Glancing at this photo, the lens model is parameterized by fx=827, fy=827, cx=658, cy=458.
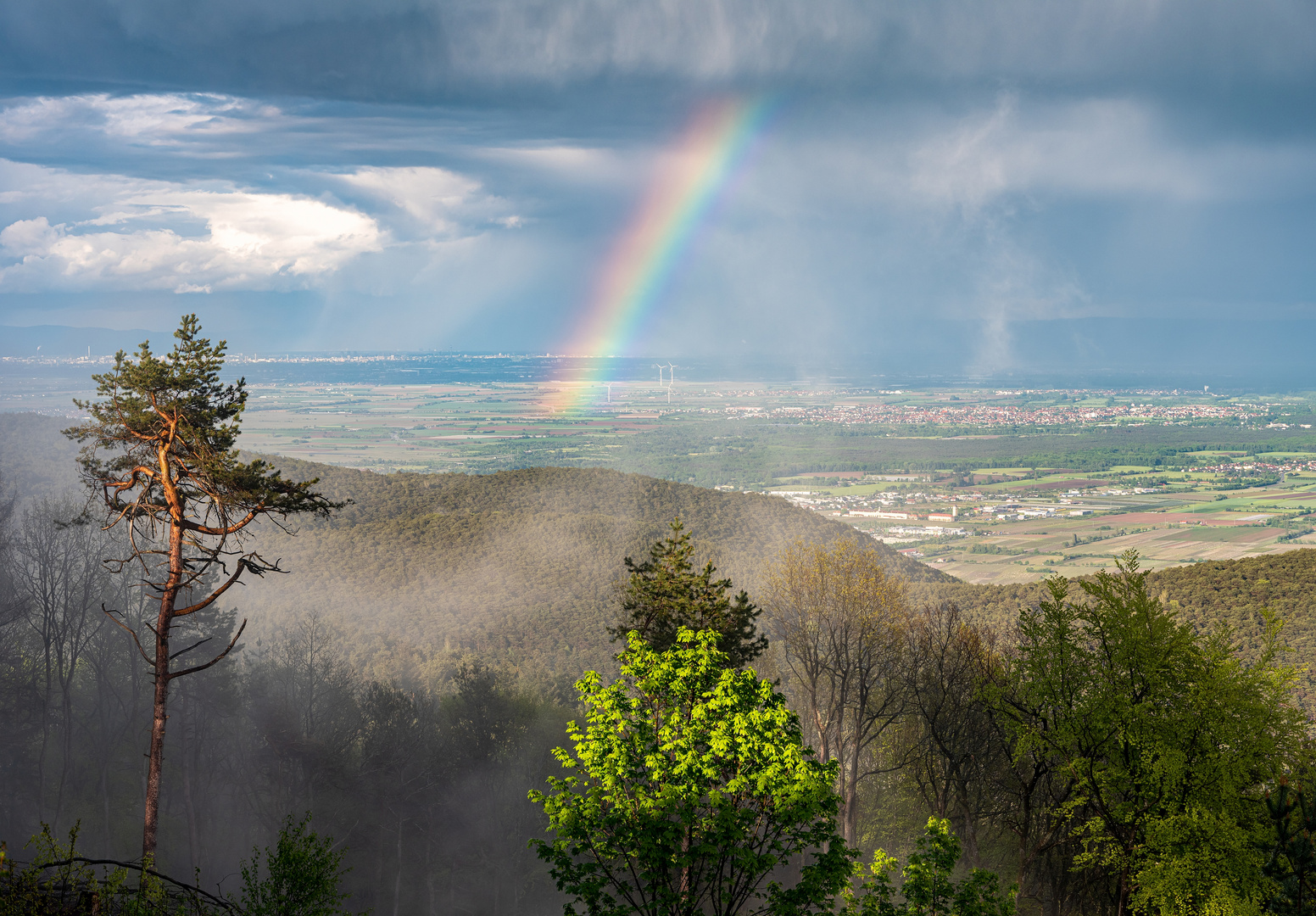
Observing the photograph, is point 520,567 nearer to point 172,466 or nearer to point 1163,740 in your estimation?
point 172,466

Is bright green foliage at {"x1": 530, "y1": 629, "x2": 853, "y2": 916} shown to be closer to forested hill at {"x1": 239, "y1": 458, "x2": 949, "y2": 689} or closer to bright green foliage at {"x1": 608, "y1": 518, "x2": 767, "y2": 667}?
bright green foliage at {"x1": 608, "y1": 518, "x2": 767, "y2": 667}

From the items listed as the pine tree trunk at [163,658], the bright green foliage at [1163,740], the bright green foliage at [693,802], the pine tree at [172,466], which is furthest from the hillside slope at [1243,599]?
the pine tree trunk at [163,658]

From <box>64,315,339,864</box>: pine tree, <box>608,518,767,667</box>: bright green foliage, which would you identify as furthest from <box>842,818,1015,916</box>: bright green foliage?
<box>64,315,339,864</box>: pine tree

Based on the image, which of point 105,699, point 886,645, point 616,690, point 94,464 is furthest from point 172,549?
point 105,699

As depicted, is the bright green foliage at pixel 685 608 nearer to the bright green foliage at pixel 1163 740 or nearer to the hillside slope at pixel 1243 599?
the bright green foliage at pixel 1163 740

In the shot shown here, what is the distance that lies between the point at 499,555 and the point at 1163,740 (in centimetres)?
6949

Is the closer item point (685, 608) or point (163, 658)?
point (163, 658)

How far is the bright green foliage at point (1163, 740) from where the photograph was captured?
60.2ft

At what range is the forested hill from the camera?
6512 centimetres

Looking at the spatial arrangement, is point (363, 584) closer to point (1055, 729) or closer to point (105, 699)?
point (105, 699)

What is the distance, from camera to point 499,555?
273 ft

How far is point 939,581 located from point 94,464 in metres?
80.1

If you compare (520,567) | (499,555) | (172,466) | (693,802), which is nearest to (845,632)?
(693,802)

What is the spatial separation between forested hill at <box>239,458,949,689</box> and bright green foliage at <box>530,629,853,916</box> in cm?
3959
